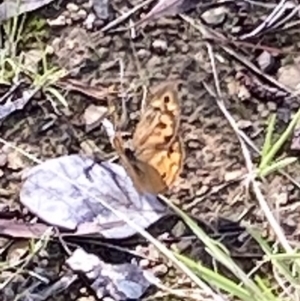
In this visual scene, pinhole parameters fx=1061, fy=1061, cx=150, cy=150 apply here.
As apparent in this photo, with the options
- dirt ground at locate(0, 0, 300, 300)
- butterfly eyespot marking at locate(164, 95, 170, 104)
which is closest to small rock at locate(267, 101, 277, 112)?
dirt ground at locate(0, 0, 300, 300)

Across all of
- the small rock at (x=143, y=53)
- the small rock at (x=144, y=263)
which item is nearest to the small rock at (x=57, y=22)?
the small rock at (x=143, y=53)

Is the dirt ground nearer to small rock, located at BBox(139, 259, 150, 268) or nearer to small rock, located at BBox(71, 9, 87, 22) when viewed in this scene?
small rock, located at BBox(71, 9, 87, 22)

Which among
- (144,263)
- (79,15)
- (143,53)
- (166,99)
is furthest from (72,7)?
(144,263)

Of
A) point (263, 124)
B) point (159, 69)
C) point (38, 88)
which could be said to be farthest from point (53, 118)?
point (263, 124)

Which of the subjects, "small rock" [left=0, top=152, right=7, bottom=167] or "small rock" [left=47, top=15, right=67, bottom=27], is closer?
"small rock" [left=0, top=152, right=7, bottom=167]

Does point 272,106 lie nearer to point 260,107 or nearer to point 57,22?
point 260,107

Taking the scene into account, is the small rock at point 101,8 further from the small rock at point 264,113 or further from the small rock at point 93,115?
the small rock at point 264,113

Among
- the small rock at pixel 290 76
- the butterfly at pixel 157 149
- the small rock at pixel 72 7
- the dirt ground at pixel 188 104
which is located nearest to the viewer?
the butterfly at pixel 157 149
